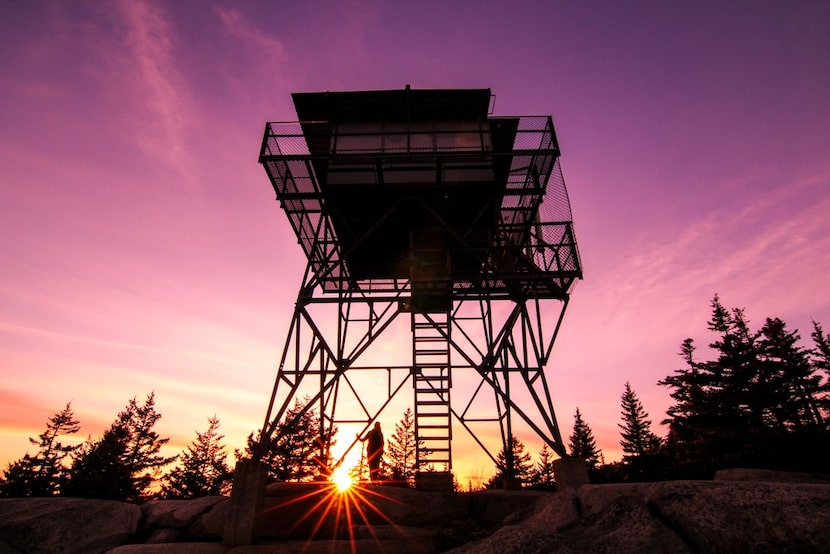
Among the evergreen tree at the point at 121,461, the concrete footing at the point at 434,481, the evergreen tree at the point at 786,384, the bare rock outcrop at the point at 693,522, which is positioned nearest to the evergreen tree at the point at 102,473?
the evergreen tree at the point at 121,461

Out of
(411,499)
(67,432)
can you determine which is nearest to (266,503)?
(411,499)

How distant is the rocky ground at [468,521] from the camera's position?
5191 mm

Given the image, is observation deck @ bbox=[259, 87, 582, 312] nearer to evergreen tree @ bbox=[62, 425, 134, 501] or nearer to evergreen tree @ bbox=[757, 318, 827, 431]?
evergreen tree @ bbox=[757, 318, 827, 431]

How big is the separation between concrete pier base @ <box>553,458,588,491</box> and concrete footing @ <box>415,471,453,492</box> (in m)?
2.68

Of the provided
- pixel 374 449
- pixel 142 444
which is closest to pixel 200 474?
pixel 142 444

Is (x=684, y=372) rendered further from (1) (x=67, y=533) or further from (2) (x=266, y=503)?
(1) (x=67, y=533)

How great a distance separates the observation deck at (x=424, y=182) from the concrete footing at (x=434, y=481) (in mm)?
4741

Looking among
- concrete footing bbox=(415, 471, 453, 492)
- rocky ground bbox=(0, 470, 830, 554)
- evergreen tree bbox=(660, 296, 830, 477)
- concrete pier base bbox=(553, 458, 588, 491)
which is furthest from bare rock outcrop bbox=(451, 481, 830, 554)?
evergreen tree bbox=(660, 296, 830, 477)

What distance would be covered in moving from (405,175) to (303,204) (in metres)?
3.10

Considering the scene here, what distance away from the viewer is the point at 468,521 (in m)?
9.12

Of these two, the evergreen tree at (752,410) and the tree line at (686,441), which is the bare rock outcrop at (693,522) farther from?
the evergreen tree at (752,410)

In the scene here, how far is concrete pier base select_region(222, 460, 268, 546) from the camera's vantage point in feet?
28.8

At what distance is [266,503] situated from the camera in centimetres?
966

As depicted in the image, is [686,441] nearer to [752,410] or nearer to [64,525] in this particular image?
[752,410]
